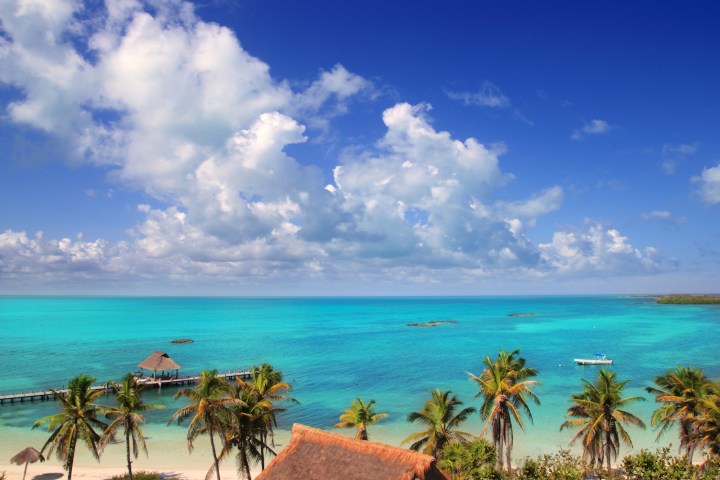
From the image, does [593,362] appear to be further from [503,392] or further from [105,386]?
[105,386]

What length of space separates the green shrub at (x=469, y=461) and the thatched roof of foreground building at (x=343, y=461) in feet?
6.71

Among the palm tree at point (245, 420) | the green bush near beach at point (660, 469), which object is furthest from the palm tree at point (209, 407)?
the green bush near beach at point (660, 469)

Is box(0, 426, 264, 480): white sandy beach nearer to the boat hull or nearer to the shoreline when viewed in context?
the shoreline

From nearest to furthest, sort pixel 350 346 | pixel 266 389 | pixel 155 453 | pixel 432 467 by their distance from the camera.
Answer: pixel 432 467 < pixel 266 389 < pixel 155 453 < pixel 350 346

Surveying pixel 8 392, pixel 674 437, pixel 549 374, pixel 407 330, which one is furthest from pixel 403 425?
pixel 407 330

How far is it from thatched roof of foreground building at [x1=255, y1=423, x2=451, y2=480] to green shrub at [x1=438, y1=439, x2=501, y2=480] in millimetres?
2046

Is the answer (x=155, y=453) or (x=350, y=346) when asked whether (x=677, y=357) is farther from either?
(x=155, y=453)

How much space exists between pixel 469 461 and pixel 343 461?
22.6ft

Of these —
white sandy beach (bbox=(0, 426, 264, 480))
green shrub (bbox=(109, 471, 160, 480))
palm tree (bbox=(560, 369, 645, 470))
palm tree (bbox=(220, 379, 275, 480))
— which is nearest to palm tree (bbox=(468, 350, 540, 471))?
palm tree (bbox=(560, 369, 645, 470))

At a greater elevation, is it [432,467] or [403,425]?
[432,467]

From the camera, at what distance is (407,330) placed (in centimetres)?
13688

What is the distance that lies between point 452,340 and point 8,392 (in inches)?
3348

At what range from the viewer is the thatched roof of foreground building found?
19.2m

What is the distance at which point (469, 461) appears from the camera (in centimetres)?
2284
